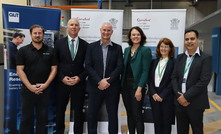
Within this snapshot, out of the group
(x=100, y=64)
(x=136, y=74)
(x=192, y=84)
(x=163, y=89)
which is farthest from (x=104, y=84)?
(x=192, y=84)

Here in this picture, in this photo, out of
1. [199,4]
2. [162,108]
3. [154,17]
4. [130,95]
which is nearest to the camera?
[162,108]

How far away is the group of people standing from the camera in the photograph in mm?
2338

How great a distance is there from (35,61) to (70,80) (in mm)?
482

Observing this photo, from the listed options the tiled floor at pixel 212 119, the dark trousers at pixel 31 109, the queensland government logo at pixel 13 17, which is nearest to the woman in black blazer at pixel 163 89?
the tiled floor at pixel 212 119

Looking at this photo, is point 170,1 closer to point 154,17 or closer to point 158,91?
point 154,17

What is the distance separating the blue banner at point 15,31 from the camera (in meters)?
2.66

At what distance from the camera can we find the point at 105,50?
258cm

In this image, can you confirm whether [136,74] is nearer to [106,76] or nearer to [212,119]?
[106,76]

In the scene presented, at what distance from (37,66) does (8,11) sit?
0.88 m

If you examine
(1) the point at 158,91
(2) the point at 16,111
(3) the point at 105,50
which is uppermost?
(3) the point at 105,50

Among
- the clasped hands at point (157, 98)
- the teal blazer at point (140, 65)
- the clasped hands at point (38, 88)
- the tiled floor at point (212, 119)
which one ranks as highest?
the teal blazer at point (140, 65)

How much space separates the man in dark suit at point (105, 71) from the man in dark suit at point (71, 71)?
0.15m

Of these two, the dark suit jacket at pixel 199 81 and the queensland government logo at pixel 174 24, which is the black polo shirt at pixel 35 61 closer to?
the dark suit jacket at pixel 199 81

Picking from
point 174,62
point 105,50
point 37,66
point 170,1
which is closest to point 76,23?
point 105,50
